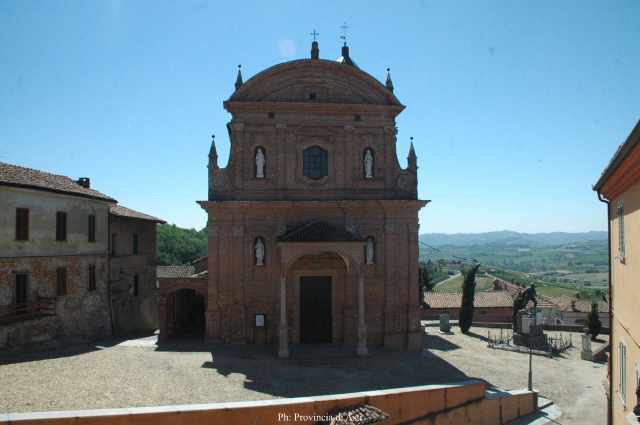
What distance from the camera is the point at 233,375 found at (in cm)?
1484

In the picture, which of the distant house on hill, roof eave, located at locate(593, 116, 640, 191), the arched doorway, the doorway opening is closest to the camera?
roof eave, located at locate(593, 116, 640, 191)

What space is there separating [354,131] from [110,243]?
1401cm

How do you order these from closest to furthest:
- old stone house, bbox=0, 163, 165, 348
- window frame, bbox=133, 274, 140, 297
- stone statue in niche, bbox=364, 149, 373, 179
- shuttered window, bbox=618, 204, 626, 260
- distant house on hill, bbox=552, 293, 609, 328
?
shuttered window, bbox=618, 204, 626, 260, old stone house, bbox=0, 163, 165, 348, stone statue in niche, bbox=364, 149, 373, 179, window frame, bbox=133, 274, 140, 297, distant house on hill, bbox=552, 293, 609, 328

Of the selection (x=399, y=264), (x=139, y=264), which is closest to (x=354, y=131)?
(x=399, y=264)

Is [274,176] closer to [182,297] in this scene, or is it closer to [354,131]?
[354,131]

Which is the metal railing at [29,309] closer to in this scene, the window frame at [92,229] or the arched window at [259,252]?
the window frame at [92,229]

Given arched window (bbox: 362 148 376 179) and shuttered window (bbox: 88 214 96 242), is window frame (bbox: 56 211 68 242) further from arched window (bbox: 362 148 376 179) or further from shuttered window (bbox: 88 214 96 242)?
arched window (bbox: 362 148 376 179)

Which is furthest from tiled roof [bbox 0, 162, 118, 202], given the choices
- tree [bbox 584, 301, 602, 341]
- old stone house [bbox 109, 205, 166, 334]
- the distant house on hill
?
the distant house on hill

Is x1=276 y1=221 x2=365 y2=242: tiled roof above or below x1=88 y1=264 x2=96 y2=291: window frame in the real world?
above

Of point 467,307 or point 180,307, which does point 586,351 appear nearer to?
point 467,307

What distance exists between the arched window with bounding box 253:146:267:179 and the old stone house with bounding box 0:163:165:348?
8.31m

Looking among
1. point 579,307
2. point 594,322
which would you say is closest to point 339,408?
point 594,322

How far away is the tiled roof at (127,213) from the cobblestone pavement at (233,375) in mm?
7098

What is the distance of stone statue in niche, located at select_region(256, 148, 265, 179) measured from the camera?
2048 centimetres
